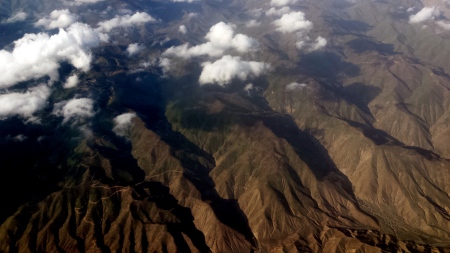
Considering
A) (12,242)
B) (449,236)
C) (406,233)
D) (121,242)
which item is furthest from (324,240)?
(12,242)

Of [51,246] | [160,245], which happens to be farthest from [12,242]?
[160,245]

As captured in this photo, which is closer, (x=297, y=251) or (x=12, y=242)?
(x=297, y=251)

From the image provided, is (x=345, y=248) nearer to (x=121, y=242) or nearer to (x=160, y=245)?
(x=160, y=245)

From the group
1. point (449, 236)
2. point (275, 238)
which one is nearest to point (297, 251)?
point (275, 238)

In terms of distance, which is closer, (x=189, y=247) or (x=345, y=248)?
(x=345, y=248)

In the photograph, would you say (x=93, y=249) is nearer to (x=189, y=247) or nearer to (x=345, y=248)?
(x=189, y=247)

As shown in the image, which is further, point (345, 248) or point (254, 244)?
point (254, 244)

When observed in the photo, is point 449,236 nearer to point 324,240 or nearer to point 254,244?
point 324,240
